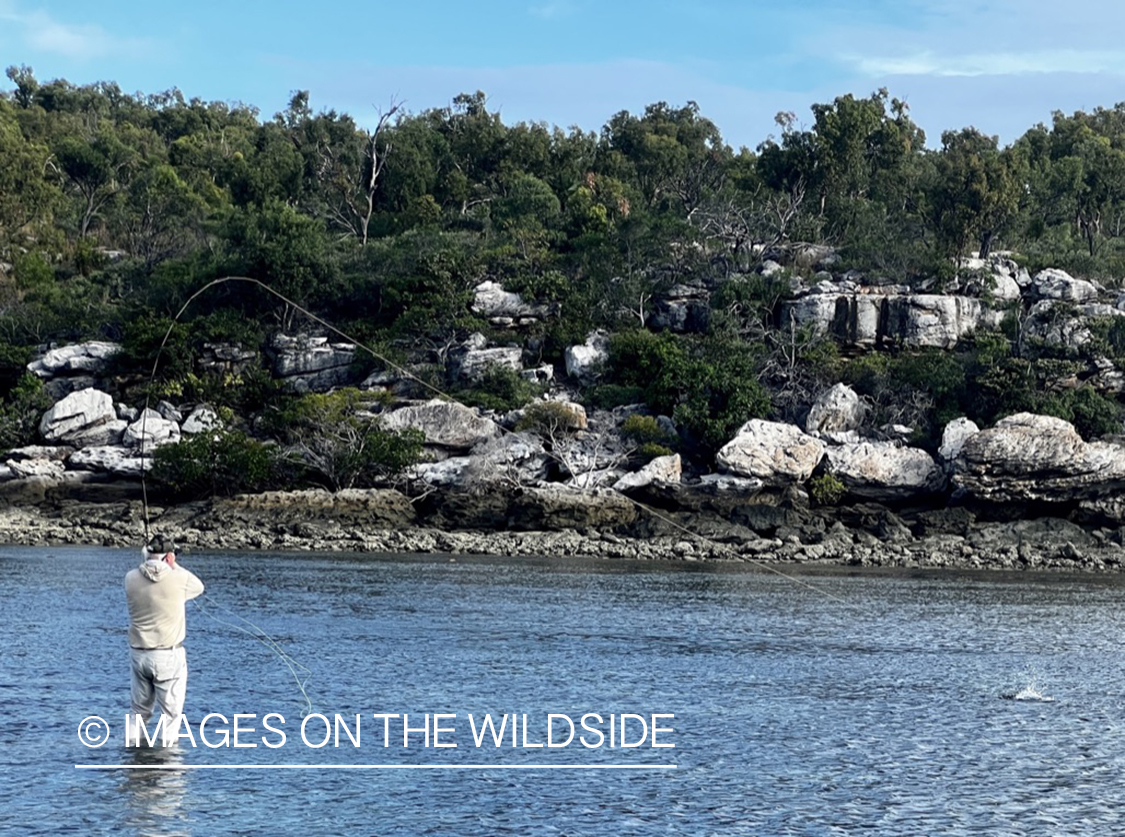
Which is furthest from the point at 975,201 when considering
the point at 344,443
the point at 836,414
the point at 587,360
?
the point at 344,443

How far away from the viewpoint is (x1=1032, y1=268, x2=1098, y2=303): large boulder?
6669 cm

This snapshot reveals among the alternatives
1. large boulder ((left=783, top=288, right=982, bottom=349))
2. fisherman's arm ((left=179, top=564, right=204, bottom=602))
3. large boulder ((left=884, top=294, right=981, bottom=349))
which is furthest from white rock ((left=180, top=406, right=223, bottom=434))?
fisherman's arm ((left=179, top=564, right=204, bottom=602))

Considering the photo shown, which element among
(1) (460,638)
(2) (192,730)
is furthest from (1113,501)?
(2) (192,730)

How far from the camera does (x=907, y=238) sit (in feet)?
248

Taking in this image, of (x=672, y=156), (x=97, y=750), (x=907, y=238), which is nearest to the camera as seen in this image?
(x=97, y=750)

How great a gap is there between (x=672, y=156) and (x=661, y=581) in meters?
57.8

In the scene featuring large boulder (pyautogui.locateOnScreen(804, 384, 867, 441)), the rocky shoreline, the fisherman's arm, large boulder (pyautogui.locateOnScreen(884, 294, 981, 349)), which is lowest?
the rocky shoreline

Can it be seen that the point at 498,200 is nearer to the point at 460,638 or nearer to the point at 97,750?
the point at 460,638

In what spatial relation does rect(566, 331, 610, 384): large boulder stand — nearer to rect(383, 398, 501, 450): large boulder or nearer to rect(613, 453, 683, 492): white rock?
rect(383, 398, 501, 450): large boulder

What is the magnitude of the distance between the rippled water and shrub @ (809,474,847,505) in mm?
17608

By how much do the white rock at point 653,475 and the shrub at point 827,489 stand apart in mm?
5154

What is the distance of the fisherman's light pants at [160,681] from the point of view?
47.6 ft

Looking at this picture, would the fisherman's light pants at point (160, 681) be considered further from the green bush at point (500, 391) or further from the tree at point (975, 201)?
the tree at point (975, 201)

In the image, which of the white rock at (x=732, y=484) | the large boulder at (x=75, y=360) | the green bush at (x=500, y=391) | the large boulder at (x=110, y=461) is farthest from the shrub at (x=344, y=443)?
the large boulder at (x=75, y=360)
